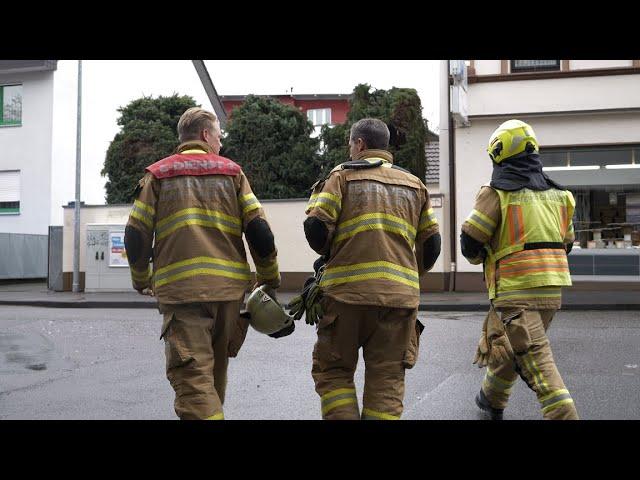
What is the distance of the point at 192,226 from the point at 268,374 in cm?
335

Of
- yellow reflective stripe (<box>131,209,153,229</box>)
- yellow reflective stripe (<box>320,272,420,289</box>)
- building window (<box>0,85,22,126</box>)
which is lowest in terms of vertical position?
yellow reflective stripe (<box>320,272,420,289</box>)

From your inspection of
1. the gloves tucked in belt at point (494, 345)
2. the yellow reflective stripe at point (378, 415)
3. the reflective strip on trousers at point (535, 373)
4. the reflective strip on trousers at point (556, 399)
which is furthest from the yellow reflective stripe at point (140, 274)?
the reflective strip on trousers at point (556, 399)

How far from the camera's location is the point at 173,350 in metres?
3.66

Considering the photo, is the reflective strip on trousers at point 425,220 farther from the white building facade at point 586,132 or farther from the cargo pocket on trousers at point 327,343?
the white building facade at point 586,132

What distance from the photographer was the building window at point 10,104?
2622 cm

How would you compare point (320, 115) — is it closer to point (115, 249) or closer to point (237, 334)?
point (115, 249)

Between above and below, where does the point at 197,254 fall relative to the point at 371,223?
below

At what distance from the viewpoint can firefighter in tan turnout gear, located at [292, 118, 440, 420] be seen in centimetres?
383

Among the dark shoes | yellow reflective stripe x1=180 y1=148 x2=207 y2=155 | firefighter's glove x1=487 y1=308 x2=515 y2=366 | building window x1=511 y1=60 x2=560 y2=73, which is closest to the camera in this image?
yellow reflective stripe x1=180 y1=148 x2=207 y2=155

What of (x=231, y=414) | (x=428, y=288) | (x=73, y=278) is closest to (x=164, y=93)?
(x=73, y=278)

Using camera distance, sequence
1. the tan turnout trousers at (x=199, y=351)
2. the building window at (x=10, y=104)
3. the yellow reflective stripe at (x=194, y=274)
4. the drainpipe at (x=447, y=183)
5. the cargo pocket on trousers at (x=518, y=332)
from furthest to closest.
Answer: the building window at (x=10, y=104) → the drainpipe at (x=447, y=183) → the cargo pocket on trousers at (x=518, y=332) → the yellow reflective stripe at (x=194, y=274) → the tan turnout trousers at (x=199, y=351)

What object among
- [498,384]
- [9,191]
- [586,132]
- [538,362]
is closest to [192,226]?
[538,362]

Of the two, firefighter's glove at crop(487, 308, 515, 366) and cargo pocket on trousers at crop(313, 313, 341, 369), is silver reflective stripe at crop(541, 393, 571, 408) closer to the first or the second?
firefighter's glove at crop(487, 308, 515, 366)

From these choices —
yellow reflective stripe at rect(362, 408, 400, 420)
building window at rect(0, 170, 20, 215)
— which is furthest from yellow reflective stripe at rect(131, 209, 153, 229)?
building window at rect(0, 170, 20, 215)
